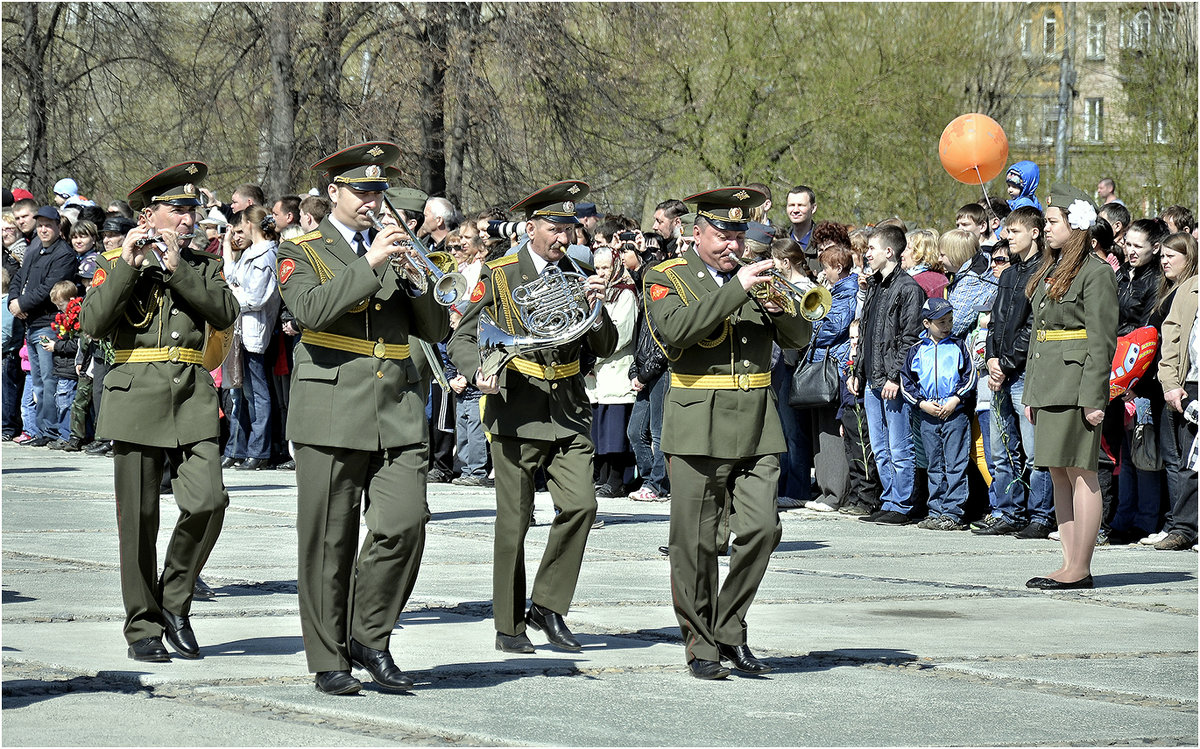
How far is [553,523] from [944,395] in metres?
5.61

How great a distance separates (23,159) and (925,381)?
17576mm

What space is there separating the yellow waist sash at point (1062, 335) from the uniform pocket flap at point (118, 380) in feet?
16.9

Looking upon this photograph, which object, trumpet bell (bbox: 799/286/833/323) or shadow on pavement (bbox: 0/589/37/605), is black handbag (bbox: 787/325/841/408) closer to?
trumpet bell (bbox: 799/286/833/323)

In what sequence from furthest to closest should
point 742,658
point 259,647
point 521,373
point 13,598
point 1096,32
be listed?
point 1096,32
point 13,598
point 521,373
point 259,647
point 742,658

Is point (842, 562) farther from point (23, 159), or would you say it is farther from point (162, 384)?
point (23, 159)

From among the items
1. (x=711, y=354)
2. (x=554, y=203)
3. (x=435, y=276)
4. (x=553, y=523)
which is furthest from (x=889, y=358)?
(x=435, y=276)

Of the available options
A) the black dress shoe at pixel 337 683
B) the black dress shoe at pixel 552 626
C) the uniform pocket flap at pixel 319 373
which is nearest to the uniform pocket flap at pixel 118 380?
the uniform pocket flap at pixel 319 373

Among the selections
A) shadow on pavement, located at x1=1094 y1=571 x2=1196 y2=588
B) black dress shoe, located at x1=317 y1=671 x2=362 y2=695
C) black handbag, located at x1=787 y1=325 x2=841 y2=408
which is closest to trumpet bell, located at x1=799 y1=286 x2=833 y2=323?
black dress shoe, located at x1=317 y1=671 x2=362 y2=695

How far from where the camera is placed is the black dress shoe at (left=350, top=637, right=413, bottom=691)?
7.24m

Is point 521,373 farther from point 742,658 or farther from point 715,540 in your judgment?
point 742,658

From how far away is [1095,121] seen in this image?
130ft

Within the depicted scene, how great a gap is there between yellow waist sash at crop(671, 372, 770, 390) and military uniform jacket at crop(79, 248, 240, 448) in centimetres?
218

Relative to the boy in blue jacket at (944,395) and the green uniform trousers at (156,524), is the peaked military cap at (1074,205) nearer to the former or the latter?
the boy in blue jacket at (944,395)

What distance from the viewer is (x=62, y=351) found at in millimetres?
19281
